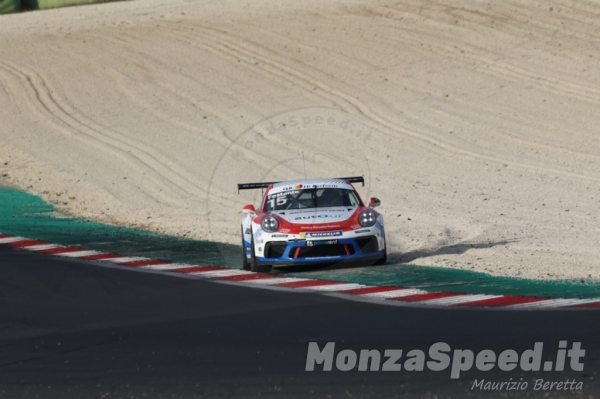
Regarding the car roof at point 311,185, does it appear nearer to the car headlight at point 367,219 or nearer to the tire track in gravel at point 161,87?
the car headlight at point 367,219

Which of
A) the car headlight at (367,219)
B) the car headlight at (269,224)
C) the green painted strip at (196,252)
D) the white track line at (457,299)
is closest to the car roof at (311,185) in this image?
the car headlight at (269,224)

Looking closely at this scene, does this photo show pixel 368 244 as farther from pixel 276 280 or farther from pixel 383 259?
pixel 276 280

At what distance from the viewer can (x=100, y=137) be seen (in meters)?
26.8

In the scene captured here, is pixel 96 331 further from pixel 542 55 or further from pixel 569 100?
pixel 542 55

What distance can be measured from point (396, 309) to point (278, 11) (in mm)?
27526

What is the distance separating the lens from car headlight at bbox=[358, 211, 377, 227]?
13.0 metres

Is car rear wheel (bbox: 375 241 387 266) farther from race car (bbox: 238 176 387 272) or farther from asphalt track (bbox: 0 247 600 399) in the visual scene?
asphalt track (bbox: 0 247 600 399)

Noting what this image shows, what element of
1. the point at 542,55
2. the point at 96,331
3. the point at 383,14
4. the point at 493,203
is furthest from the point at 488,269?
the point at 383,14

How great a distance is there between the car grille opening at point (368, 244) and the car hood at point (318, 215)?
0.38 metres

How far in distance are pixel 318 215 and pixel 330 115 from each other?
14.9 m

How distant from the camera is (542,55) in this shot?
31297 mm

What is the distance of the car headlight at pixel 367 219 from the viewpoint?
511 inches

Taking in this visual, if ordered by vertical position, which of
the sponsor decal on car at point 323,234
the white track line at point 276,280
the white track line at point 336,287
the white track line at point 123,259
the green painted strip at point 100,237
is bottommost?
the green painted strip at point 100,237

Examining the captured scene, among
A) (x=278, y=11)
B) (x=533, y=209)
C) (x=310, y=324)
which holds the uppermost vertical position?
(x=278, y=11)
